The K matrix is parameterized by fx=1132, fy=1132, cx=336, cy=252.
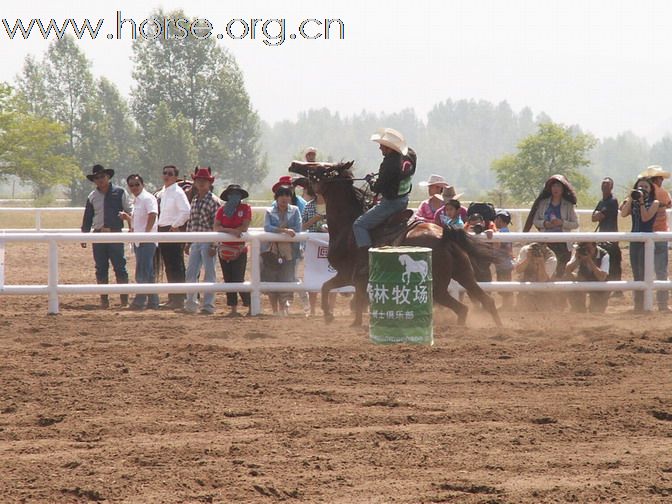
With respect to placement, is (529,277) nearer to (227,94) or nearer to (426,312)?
(426,312)

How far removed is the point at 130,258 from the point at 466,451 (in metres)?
16.5

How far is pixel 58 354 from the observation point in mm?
10078

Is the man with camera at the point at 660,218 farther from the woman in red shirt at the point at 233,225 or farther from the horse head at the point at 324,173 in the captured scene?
the woman in red shirt at the point at 233,225

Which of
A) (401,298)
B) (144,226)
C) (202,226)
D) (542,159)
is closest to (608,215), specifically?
(202,226)

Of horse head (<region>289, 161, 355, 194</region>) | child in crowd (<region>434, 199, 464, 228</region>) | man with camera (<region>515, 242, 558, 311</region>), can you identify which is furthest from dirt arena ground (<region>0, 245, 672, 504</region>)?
man with camera (<region>515, 242, 558, 311</region>)

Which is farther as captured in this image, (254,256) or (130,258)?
(130,258)

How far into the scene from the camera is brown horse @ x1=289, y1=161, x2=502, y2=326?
12.1 m

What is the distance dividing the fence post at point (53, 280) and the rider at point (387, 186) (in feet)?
12.5

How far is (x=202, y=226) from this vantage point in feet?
47.6

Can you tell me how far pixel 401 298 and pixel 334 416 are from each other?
355 centimetres

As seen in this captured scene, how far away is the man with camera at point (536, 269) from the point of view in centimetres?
1411

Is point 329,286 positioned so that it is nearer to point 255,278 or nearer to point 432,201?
point 255,278

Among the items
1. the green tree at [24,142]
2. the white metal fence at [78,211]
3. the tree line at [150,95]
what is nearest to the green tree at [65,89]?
the tree line at [150,95]

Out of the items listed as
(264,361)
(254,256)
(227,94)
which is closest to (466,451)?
(264,361)
